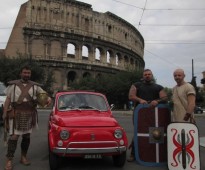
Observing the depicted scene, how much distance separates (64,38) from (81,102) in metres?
58.4

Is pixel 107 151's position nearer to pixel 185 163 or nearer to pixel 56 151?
pixel 56 151

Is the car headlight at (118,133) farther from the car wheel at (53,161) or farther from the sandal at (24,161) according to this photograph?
the sandal at (24,161)

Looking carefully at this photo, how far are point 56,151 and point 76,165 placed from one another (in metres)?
0.97

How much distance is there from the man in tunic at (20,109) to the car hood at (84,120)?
55 centimetres

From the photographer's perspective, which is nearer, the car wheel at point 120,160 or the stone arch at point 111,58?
the car wheel at point 120,160

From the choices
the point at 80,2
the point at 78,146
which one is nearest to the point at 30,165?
the point at 78,146

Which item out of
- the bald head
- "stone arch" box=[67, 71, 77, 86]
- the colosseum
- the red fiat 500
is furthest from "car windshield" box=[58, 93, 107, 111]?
"stone arch" box=[67, 71, 77, 86]

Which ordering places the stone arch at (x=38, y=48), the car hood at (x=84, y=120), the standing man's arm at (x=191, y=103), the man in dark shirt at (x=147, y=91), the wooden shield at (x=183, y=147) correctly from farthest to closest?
the stone arch at (x=38, y=48), the man in dark shirt at (x=147, y=91), the car hood at (x=84, y=120), the standing man's arm at (x=191, y=103), the wooden shield at (x=183, y=147)

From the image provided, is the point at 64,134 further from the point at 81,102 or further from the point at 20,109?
the point at 81,102

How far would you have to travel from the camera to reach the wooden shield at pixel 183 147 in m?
7.32

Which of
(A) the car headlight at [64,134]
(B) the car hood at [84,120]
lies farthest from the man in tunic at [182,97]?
(A) the car headlight at [64,134]

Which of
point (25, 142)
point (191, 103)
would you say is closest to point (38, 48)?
point (25, 142)

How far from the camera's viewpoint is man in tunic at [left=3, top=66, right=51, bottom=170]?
8.04 meters

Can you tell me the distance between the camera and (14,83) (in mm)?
8172
